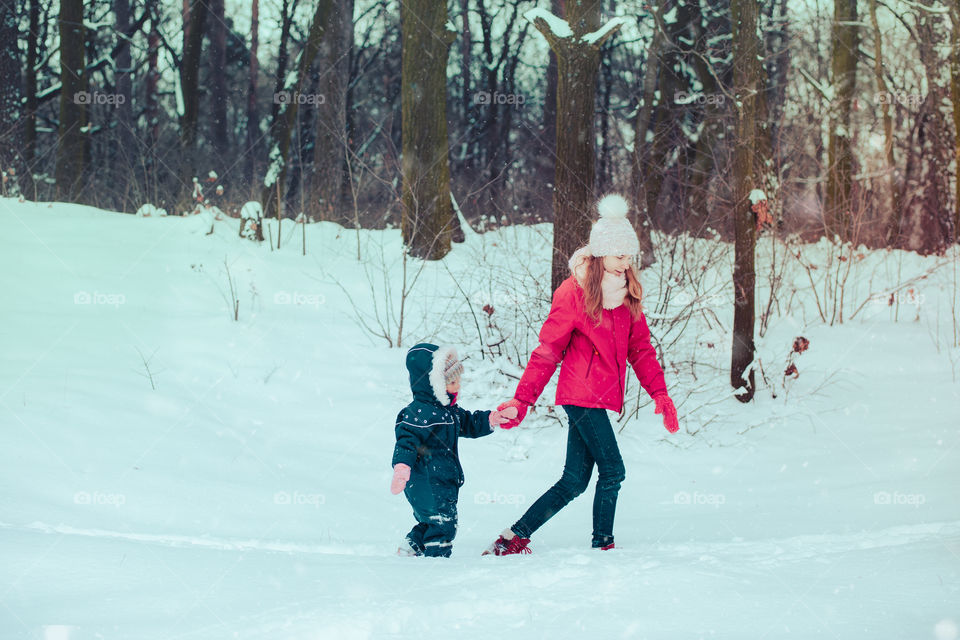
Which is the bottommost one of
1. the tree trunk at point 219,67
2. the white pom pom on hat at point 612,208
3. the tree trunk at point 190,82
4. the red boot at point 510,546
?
the red boot at point 510,546

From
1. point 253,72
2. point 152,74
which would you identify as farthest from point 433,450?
point 253,72

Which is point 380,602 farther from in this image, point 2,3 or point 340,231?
point 2,3

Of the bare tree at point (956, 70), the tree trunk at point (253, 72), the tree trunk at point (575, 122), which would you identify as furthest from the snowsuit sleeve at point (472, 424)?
the tree trunk at point (253, 72)

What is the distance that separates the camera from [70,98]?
1433cm

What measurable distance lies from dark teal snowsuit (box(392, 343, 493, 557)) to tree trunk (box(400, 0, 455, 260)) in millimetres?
6071

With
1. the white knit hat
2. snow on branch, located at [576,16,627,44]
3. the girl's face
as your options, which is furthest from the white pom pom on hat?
snow on branch, located at [576,16,627,44]

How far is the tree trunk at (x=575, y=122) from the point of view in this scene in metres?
7.68

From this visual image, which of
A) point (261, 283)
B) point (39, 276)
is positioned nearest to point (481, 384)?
point (261, 283)

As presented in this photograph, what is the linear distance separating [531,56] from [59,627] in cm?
2318

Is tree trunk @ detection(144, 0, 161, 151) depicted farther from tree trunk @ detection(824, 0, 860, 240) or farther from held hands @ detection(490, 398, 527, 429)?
held hands @ detection(490, 398, 527, 429)

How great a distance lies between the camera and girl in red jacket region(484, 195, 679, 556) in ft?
12.5

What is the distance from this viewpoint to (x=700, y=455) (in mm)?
6215

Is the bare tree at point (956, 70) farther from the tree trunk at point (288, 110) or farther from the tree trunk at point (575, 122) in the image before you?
the tree trunk at point (288, 110)

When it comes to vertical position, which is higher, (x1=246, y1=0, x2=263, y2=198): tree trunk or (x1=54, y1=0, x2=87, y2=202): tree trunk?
(x1=246, y1=0, x2=263, y2=198): tree trunk
